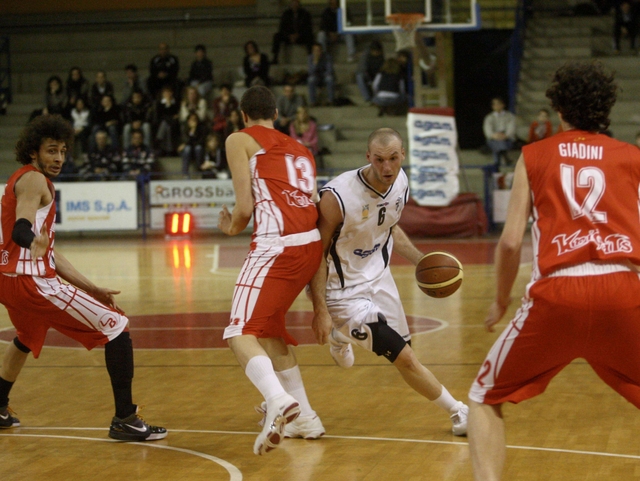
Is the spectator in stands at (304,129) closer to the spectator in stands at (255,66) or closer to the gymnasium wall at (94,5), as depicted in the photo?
the spectator in stands at (255,66)

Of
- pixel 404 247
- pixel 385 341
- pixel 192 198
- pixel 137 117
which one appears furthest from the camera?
pixel 137 117

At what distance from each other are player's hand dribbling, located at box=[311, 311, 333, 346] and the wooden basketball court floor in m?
0.60

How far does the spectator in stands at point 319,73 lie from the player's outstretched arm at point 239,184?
1682 centimetres

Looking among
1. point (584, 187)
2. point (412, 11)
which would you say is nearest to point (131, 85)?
point (412, 11)

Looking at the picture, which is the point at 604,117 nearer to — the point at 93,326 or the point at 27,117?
the point at 93,326

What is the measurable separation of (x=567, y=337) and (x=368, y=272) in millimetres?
2098

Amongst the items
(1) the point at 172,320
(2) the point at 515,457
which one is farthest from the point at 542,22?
(2) the point at 515,457

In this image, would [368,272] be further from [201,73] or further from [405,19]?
[201,73]

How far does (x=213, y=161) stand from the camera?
19.8 metres

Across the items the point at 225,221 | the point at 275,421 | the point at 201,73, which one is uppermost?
the point at 201,73

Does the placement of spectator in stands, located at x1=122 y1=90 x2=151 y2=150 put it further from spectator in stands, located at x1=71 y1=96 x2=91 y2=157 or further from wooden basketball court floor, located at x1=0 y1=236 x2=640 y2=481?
wooden basketball court floor, located at x1=0 y1=236 x2=640 y2=481

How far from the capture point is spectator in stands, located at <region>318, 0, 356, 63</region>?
22.3 m

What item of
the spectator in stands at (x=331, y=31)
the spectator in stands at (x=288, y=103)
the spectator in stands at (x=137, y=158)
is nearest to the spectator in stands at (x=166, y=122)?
the spectator in stands at (x=137, y=158)

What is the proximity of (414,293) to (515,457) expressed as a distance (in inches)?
250
